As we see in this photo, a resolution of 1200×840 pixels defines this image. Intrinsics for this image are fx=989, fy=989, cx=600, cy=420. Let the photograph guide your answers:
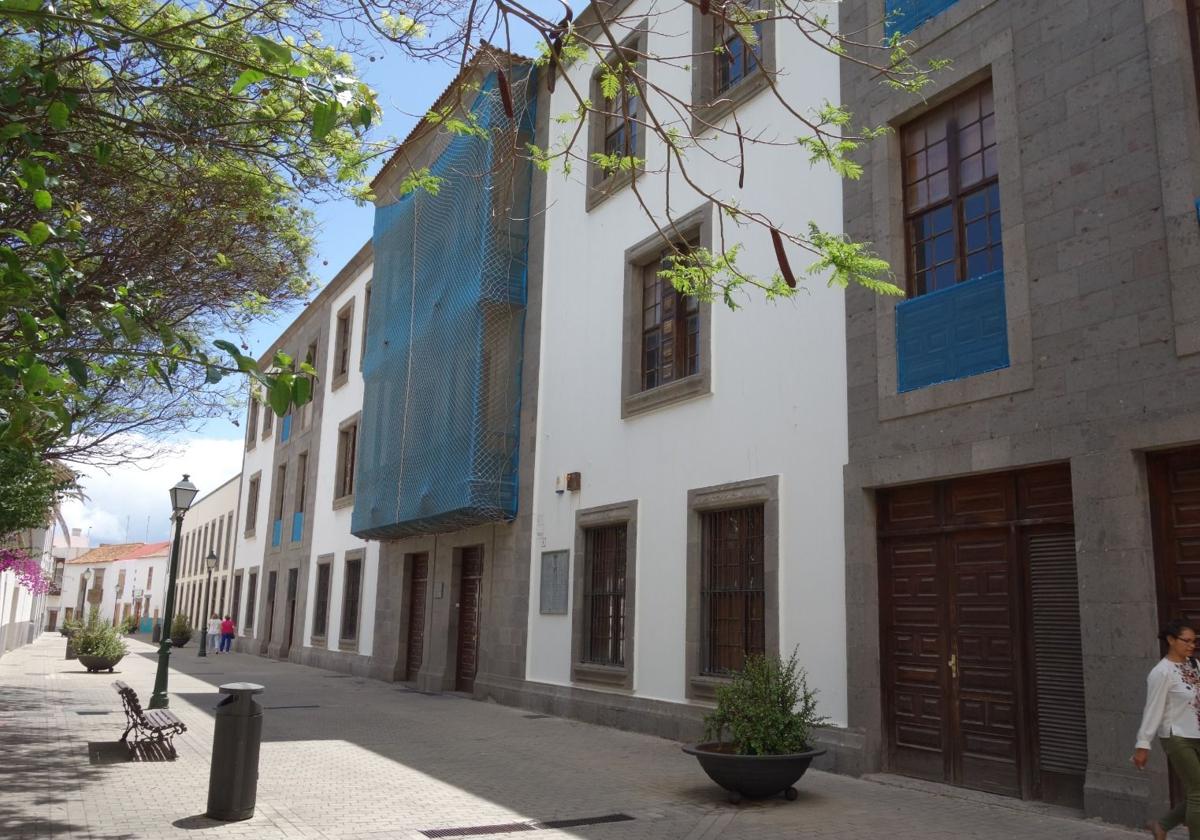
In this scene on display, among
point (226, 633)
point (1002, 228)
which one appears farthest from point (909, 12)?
point (226, 633)

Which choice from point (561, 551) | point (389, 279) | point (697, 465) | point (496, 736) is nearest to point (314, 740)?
point (496, 736)

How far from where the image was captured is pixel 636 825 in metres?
7.44

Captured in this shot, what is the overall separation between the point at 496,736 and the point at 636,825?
5349mm

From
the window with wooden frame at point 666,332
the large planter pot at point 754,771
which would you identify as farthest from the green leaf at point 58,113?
the window with wooden frame at point 666,332

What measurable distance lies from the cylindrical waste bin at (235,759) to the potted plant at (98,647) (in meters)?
18.1

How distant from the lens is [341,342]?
2867cm

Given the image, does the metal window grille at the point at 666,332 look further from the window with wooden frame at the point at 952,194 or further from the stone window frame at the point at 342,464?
the stone window frame at the point at 342,464

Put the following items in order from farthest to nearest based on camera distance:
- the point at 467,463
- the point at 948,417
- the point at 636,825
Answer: the point at 467,463 → the point at 948,417 → the point at 636,825

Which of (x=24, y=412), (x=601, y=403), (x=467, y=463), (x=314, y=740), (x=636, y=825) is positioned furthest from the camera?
(x=467, y=463)

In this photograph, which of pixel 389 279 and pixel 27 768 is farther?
pixel 389 279

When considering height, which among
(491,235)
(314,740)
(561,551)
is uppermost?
(491,235)

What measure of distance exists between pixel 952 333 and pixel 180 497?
11.6m

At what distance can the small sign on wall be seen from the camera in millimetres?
15180

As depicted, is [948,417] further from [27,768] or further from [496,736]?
[27,768]
